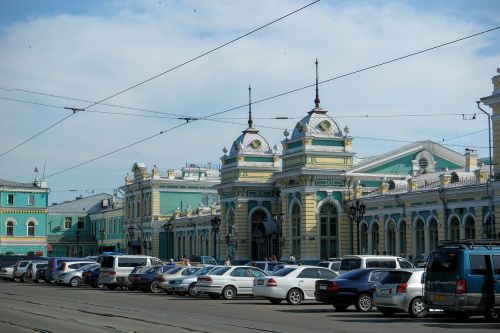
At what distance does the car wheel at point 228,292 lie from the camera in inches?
1351

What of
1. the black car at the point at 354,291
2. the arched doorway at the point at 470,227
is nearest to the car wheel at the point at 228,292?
the black car at the point at 354,291

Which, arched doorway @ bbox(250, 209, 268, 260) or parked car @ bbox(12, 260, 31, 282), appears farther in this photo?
arched doorway @ bbox(250, 209, 268, 260)

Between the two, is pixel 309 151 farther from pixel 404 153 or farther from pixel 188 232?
pixel 188 232

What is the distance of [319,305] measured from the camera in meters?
30.8

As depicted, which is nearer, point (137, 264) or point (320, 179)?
point (137, 264)

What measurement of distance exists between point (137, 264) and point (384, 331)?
26.5 metres

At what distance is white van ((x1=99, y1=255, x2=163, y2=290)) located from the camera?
43.9 meters

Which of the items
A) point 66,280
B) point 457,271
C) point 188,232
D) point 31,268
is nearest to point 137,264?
point 66,280

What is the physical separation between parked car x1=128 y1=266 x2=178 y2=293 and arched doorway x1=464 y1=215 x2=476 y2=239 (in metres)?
16.2

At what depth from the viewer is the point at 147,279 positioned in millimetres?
40719

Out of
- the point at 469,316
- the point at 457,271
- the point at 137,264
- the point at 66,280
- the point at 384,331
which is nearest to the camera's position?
the point at 384,331

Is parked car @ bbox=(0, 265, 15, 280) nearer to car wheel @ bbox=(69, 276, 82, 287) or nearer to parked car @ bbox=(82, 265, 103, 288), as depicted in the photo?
car wheel @ bbox=(69, 276, 82, 287)

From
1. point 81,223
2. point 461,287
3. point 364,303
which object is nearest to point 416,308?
point 461,287

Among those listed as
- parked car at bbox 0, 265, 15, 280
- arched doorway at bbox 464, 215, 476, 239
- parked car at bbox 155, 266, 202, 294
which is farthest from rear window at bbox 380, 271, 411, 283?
parked car at bbox 0, 265, 15, 280
